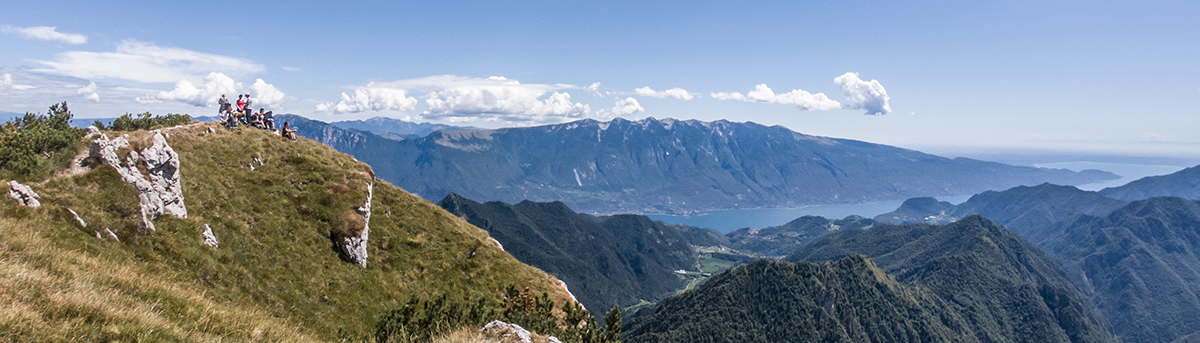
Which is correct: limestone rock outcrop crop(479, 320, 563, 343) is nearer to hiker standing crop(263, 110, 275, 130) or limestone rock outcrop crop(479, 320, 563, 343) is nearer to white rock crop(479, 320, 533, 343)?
white rock crop(479, 320, 533, 343)

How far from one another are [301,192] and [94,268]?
20374 mm

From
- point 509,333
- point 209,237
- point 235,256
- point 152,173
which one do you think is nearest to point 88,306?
point 509,333

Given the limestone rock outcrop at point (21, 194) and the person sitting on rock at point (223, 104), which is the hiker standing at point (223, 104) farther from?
the limestone rock outcrop at point (21, 194)

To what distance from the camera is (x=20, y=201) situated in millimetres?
18047

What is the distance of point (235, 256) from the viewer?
24.2 metres

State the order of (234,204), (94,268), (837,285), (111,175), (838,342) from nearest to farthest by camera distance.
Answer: (94,268) → (111,175) → (234,204) → (838,342) → (837,285)

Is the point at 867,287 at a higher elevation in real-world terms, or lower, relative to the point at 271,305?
lower

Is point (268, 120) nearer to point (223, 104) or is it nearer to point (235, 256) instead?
point (223, 104)

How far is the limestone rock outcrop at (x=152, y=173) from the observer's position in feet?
72.6

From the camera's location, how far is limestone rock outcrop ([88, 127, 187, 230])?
22141 mm

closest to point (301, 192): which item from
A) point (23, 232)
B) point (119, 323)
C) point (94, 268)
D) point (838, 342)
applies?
point (23, 232)

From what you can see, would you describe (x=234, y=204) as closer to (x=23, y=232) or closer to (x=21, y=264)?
(x=23, y=232)

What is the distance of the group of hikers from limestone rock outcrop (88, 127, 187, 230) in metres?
14.2

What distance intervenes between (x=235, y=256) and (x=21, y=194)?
7.78 m
